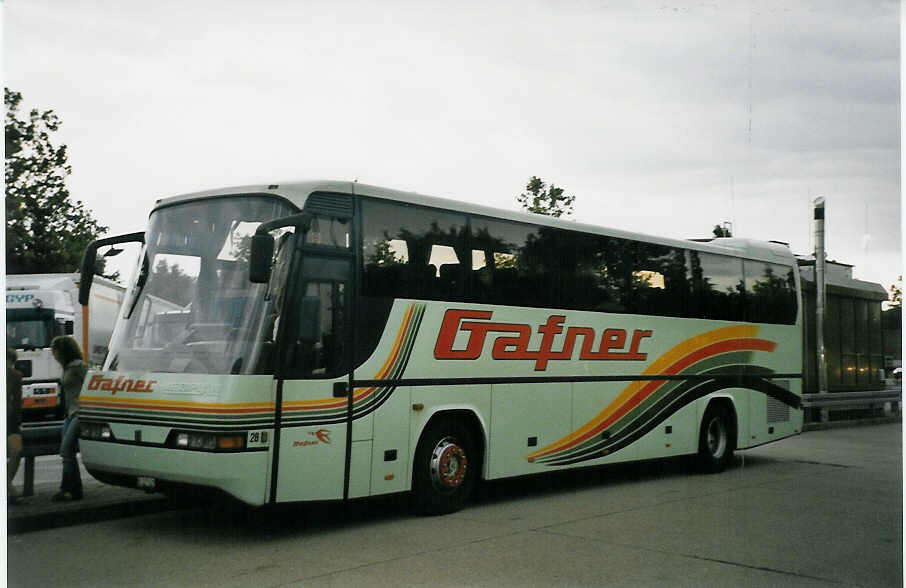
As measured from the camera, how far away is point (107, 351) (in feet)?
31.4

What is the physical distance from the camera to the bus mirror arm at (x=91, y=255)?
32.7ft

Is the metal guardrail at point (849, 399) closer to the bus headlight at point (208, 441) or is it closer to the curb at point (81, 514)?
the curb at point (81, 514)

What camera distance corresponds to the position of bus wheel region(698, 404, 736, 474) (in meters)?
14.8

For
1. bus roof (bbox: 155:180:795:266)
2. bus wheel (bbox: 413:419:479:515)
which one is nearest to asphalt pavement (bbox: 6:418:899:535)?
bus wheel (bbox: 413:419:479:515)

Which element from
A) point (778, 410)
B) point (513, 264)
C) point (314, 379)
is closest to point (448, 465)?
point (314, 379)

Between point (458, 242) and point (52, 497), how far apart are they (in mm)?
5009

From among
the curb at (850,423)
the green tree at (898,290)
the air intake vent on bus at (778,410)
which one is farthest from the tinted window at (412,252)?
the curb at (850,423)

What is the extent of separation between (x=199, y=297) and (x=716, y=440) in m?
9.25

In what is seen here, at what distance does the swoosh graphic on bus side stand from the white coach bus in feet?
0.14

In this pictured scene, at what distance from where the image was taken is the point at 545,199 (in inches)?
1136

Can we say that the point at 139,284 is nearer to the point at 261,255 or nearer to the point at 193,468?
the point at 261,255

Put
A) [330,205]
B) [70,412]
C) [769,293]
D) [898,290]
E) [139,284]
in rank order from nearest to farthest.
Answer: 1. [898,290]
2. [330,205]
3. [139,284]
4. [70,412]
5. [769,293]

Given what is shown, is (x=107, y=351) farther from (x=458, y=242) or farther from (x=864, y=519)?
(x=864, y=519)

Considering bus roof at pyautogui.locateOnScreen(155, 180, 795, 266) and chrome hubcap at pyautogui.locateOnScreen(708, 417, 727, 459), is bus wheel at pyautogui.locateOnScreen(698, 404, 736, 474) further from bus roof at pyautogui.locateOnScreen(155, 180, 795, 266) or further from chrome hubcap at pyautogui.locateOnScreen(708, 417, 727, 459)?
bus roof at pyautogui.locateOnScreen(155, 180, 795, 266)
